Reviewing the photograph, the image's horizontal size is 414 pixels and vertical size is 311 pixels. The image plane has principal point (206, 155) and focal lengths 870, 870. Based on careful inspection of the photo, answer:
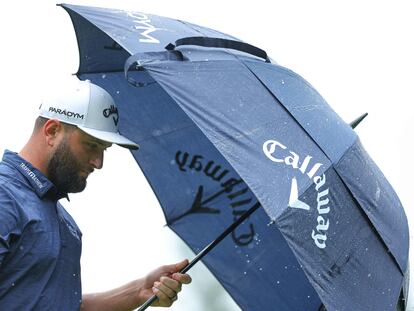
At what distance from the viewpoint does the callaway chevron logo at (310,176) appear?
229cm

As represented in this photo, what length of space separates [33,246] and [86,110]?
42 cm

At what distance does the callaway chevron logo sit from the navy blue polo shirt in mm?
602

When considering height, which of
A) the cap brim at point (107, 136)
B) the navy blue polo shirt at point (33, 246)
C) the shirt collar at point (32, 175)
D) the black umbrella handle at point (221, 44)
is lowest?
the navy blue polo shirt at point (33, 246)

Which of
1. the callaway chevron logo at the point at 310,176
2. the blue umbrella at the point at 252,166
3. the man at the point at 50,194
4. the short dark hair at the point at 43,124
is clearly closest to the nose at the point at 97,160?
the man at the point at 50,194

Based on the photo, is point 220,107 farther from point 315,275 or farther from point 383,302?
point 383,302

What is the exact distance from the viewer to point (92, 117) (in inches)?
95.4

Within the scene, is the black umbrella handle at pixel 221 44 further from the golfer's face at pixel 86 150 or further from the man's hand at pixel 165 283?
the man's hand at pixel 165 283

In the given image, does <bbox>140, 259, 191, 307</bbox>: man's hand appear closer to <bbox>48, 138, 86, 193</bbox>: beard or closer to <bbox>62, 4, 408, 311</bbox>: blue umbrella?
<bbox>62, 4, 408, 311</bbox>: blue umbrella

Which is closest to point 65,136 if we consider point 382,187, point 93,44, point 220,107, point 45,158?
point 45,158

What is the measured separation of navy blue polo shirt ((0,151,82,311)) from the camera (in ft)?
7.18

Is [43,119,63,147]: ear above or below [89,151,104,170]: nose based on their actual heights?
above

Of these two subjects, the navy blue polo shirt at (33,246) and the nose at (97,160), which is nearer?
the navy blue polo shirt at (33,246)

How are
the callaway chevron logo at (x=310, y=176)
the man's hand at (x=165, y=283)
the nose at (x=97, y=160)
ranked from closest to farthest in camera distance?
the callaway chevron logo at (x=310, y=176) → the nose at (x=97, y=160) → the man's hand at (x=165, y=283)

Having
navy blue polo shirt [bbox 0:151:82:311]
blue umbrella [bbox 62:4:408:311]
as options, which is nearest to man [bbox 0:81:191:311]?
navy blue polo shirt [bbox 0:151:82:311]
